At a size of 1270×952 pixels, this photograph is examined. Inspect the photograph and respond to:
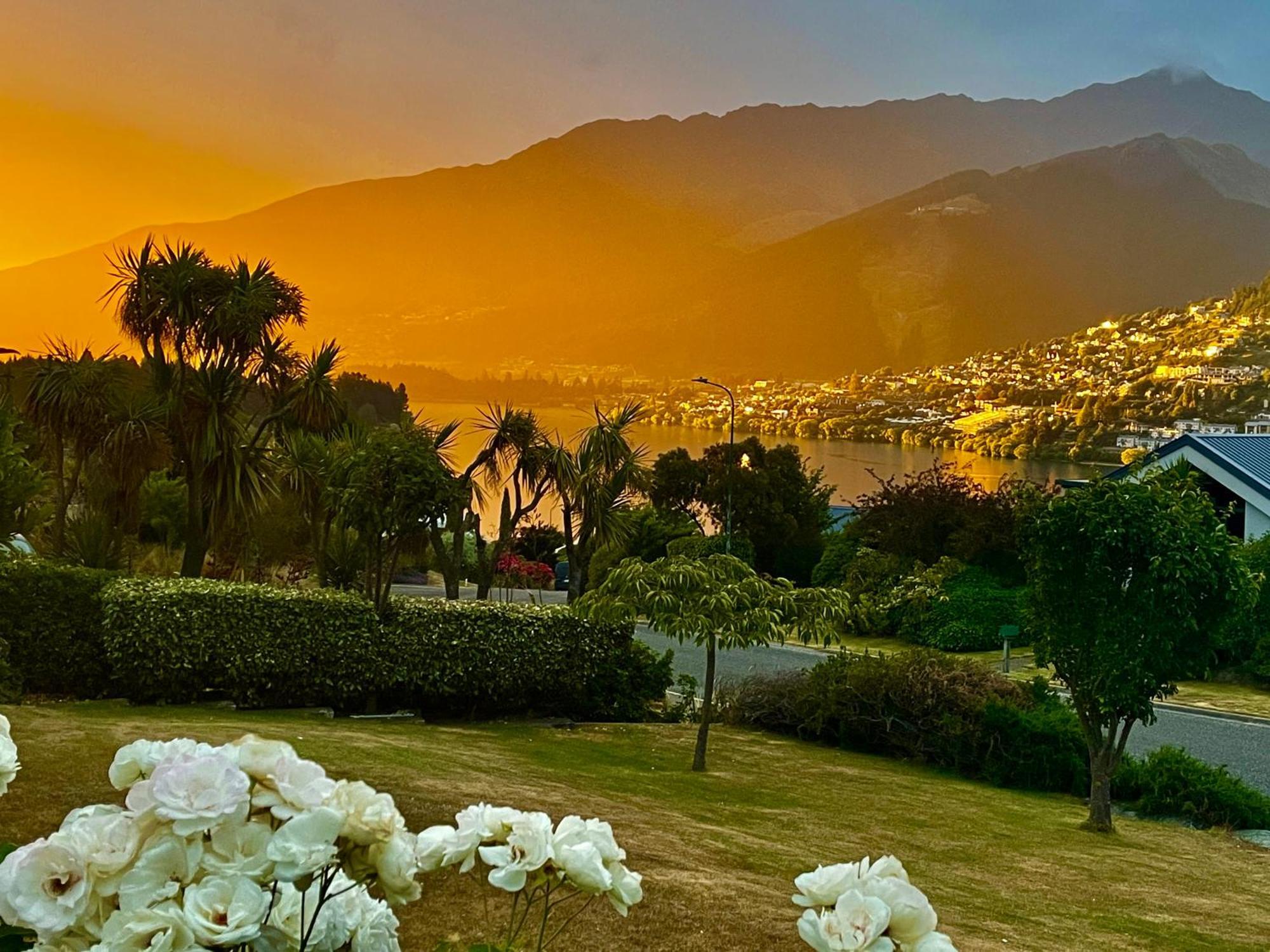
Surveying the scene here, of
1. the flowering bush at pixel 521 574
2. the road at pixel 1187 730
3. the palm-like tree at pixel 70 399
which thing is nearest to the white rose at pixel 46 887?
the road at pixel 1187 730

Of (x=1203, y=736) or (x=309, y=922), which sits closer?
(x=309, y=922)

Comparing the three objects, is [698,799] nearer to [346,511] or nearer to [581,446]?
[346,511]

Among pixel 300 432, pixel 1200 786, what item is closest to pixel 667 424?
pixel 300 432

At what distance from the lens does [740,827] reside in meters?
8.96

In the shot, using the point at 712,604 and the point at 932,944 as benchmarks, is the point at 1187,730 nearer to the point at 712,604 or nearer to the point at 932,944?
the point at 712,604

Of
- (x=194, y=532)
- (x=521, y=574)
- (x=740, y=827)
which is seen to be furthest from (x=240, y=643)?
(x=521, y=574)

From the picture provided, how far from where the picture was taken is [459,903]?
5.39 m

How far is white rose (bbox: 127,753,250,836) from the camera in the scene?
131 cm

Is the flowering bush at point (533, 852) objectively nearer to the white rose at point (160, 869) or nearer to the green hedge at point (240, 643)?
the white rose at point (160, 869)

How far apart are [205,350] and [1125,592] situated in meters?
12.9

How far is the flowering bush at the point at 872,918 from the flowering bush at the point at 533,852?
27cm

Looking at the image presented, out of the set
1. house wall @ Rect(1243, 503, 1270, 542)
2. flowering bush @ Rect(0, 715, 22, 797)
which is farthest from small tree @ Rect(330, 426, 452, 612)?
house wall @ Rect(1243, 503, 1270, 542)

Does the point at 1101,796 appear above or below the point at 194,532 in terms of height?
below

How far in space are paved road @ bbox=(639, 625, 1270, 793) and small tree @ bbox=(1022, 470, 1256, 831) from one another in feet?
14.5
